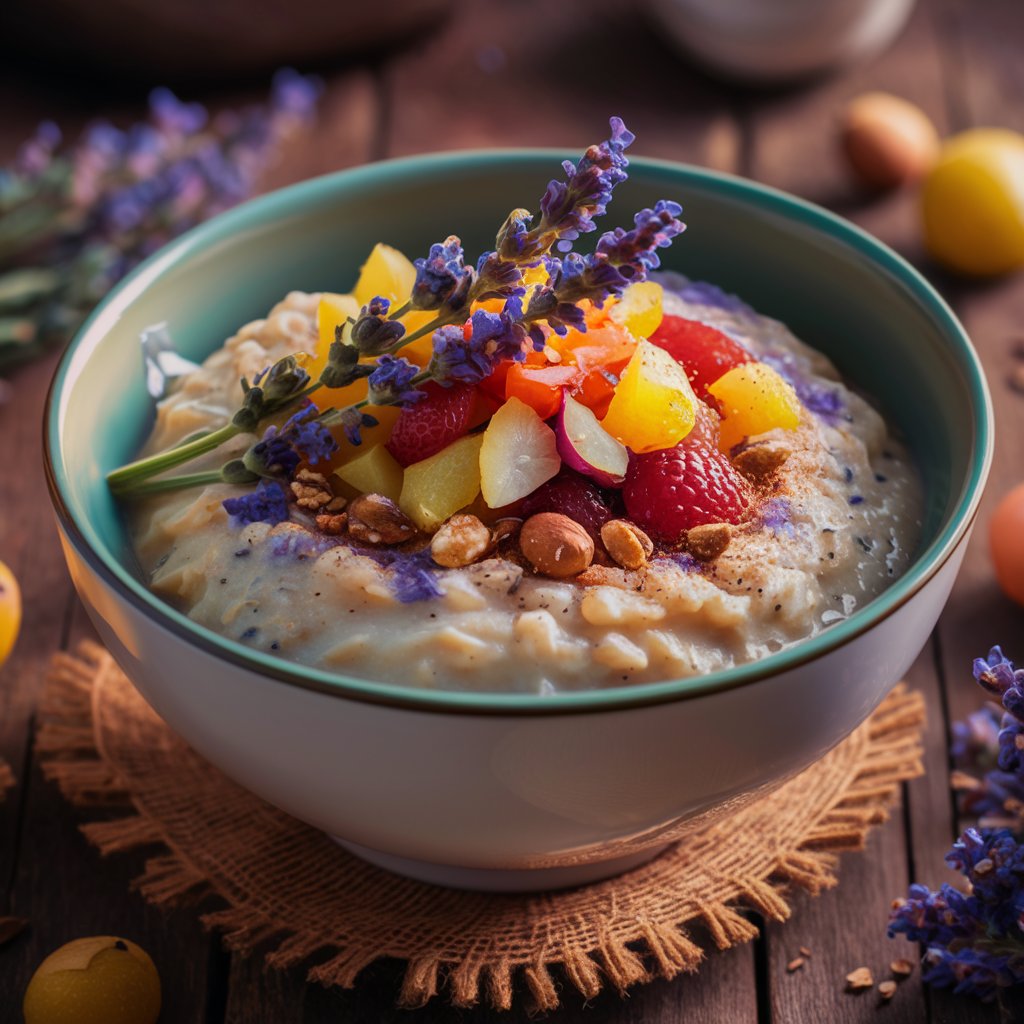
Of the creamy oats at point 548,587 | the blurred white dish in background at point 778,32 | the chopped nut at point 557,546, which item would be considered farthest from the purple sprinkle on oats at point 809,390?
the blurred white dish in background at point 778,32

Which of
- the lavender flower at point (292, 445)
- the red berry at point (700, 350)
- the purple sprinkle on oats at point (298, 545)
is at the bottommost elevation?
the purple sprinkle on oats at point (298, 545)

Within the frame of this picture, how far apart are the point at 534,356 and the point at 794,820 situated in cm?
91

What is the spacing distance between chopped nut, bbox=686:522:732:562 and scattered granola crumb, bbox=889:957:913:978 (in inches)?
27.7

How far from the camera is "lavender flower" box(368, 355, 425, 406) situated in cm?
202

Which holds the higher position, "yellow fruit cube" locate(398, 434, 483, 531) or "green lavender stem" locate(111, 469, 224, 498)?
"yellow fruit cube" locate(398, 434, 483, 531)

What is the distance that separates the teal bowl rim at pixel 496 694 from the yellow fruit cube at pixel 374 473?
1.12 ft

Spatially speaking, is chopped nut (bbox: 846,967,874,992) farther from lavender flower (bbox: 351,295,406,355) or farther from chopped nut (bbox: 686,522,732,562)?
lavender flower (bbox: 351,295,406,355)

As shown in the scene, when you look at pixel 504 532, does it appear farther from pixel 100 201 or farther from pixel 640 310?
pixel 100 201

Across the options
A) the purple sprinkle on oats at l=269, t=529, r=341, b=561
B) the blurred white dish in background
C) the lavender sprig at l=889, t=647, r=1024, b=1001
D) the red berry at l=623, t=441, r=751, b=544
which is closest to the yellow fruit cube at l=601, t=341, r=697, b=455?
the red berry at l=623, t=441, r=751, b=544

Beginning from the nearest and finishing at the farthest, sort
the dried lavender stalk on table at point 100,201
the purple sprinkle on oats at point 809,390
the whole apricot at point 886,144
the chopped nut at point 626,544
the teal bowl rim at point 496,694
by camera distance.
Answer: the teal bowl rim at point 496,694, the chopped nut at point 626,544, the purple sprinkle on oats at point 809,390, the dried lavender stalk on table at point 100,201, the whole apricot at point 886,144

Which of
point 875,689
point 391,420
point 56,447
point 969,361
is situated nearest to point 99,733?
point 56,447

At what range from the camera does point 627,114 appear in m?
4.23

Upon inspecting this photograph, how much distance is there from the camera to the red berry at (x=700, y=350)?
7.63ft

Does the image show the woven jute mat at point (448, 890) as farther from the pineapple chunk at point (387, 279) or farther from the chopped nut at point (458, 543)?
the pineapple chunk at point (387, 279)
